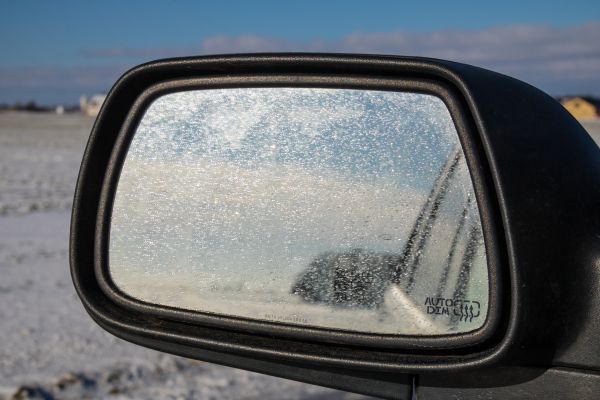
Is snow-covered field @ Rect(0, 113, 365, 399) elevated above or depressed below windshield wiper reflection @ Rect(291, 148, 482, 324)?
below

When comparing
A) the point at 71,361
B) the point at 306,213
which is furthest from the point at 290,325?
the point at 71,361

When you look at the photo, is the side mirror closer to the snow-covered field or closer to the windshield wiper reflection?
the windshield wiper reflection

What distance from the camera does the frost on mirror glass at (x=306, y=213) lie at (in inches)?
47.6

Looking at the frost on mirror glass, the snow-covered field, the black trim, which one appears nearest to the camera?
the black trim

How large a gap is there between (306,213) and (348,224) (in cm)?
8

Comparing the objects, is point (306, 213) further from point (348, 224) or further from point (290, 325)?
point (290, 325)

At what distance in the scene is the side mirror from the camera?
43.3 inches

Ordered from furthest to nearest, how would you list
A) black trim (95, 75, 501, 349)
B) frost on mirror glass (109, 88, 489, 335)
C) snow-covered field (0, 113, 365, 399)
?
1. snow-covered field (0, 113, 365, 399)
2. frost on mirror glass (109, 88, 489, 335)
3. black trim (95, 75, 501, 349)

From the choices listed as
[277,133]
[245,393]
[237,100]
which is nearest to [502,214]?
[277,133]

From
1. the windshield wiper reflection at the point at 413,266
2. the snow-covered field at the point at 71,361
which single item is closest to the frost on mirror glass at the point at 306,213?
the windshield wiper reflection at the point at 413,266

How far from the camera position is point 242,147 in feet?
4.58

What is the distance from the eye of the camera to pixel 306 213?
4.26ft

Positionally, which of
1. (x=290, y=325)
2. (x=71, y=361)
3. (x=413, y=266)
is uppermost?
(x=413, y=266)

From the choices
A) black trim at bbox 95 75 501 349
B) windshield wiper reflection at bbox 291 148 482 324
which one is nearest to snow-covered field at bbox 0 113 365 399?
black trim at bbox 95 75 501 349
